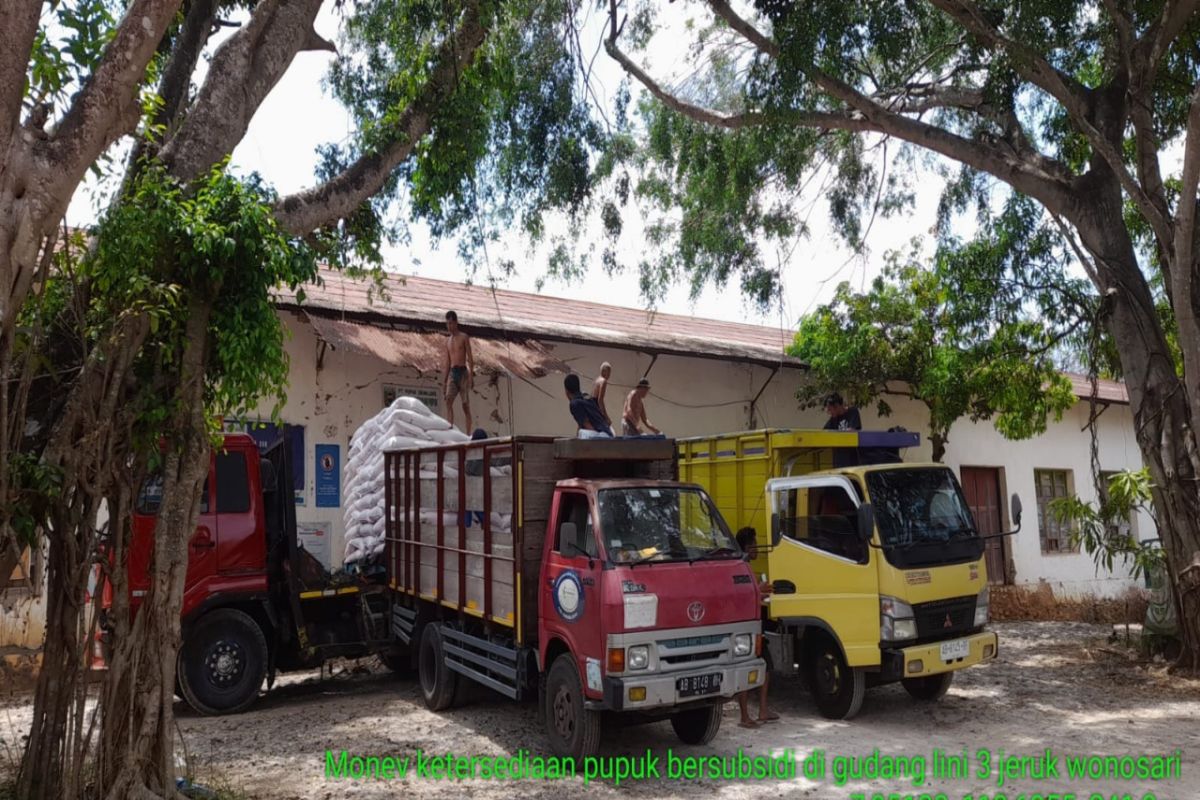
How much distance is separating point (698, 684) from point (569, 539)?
4.38 ft

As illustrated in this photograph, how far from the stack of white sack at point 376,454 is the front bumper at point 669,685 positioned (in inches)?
161

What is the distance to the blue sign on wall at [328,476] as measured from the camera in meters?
11.2

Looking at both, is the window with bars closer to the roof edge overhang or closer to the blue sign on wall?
the roof edge overhang

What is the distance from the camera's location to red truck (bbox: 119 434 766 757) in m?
6.08

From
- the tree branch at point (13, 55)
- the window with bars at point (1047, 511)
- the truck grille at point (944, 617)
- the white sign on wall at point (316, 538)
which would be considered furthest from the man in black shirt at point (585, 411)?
the window with bars at point (1047, 511)

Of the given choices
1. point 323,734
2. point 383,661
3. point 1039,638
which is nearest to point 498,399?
point 383,661

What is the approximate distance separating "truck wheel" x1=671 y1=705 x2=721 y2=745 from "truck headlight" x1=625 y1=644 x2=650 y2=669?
0.92m

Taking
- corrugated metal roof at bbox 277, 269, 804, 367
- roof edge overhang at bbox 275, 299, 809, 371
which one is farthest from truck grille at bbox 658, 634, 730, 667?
roof edge overhang at bbox 275, 299, 809, 371

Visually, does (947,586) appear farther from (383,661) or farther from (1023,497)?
(1023,497)

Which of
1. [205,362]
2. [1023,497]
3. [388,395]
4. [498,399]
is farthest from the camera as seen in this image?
[1023,497]

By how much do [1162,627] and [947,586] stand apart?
4445mm

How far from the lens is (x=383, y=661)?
9844 millimetres

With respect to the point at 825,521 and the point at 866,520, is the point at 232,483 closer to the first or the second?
the point at 825,521

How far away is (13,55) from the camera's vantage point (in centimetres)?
422
